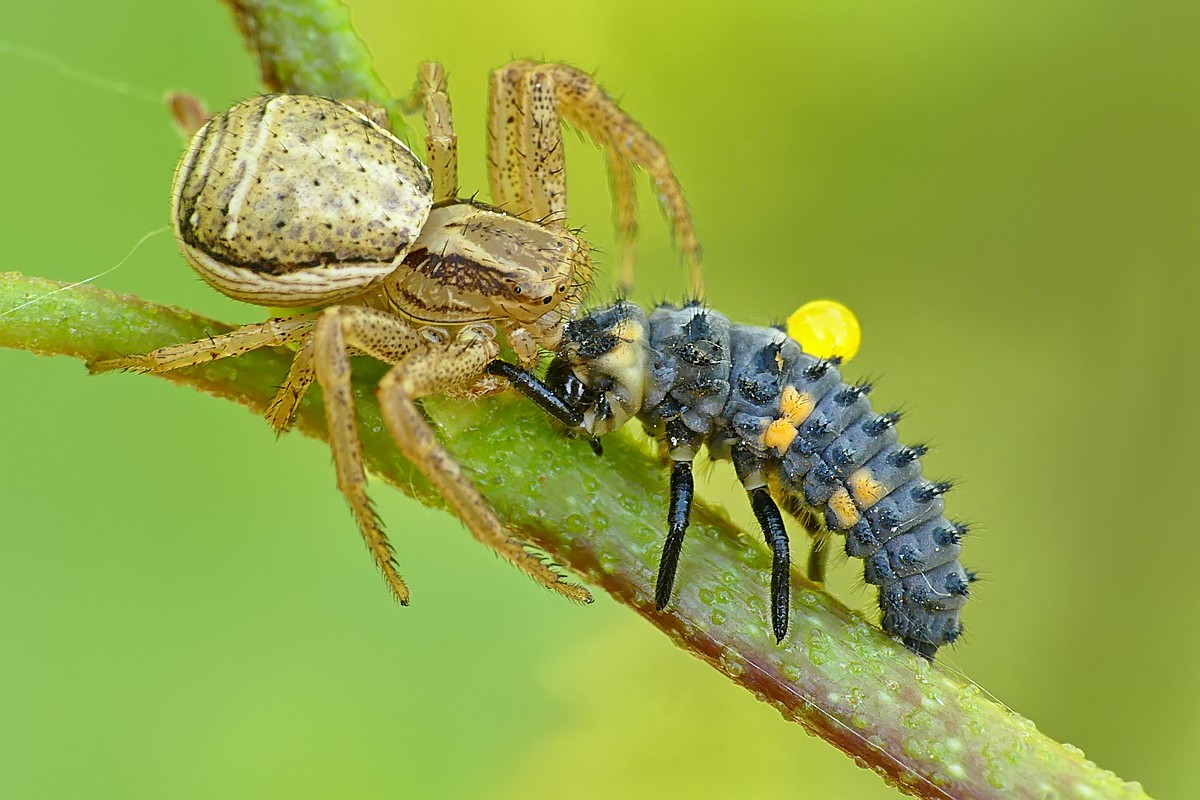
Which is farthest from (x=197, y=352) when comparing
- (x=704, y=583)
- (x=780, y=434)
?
(x=780, y=434)

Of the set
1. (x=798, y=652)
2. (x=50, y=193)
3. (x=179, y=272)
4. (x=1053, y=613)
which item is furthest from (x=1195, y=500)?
(x=50, y=193)

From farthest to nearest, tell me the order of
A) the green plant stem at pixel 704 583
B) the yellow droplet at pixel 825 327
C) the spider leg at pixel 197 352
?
the yellow droplet at pixel 825 327, the spider leg at pixel 197 352, the green plant stem at pixel 704 583

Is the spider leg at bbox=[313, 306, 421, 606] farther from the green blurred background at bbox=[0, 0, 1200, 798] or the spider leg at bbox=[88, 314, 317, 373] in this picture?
the green blurred background at bbox=[0, 0, 1200, 798]

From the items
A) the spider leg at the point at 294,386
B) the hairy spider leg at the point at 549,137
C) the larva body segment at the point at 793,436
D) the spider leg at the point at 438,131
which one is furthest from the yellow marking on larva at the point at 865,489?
the spider leg at the point at 438,131

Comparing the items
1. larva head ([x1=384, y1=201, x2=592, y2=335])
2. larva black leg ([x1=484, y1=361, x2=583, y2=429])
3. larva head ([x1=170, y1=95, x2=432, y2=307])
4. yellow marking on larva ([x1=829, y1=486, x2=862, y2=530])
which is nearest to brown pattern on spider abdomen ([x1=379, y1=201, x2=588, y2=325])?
larva head ([x1=384, y1=201, x2=592, y2=335])

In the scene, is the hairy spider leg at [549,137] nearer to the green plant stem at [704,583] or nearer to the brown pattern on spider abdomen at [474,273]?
the brown pattern on spider abdomen at [474,273]

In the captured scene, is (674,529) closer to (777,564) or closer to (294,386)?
(777,564)
